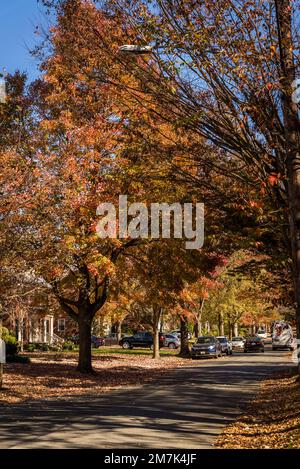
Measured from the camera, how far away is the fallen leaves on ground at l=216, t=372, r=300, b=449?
9.70m

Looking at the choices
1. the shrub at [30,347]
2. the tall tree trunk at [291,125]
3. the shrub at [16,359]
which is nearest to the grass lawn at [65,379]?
the shrub at [16,359]

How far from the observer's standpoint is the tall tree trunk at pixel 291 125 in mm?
10500

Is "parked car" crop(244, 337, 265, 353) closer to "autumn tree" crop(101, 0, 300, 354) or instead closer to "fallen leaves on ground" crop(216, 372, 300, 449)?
"fallen leaves on ground" crop(216, 372, 300, 449)

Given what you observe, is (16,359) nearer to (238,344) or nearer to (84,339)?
(84,339)

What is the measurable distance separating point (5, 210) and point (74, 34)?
15.3 ft

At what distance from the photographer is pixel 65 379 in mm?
23281

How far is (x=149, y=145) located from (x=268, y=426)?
6.31 m

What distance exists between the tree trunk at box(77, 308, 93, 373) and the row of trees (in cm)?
4

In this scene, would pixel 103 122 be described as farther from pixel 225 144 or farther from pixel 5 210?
pixel 225 144

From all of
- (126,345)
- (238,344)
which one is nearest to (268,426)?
(126,345)

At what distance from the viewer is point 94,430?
10984mm

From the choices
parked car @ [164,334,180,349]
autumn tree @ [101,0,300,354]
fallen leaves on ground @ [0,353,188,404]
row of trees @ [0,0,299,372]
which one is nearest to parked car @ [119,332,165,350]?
parked car @ [164,334,180,349]
